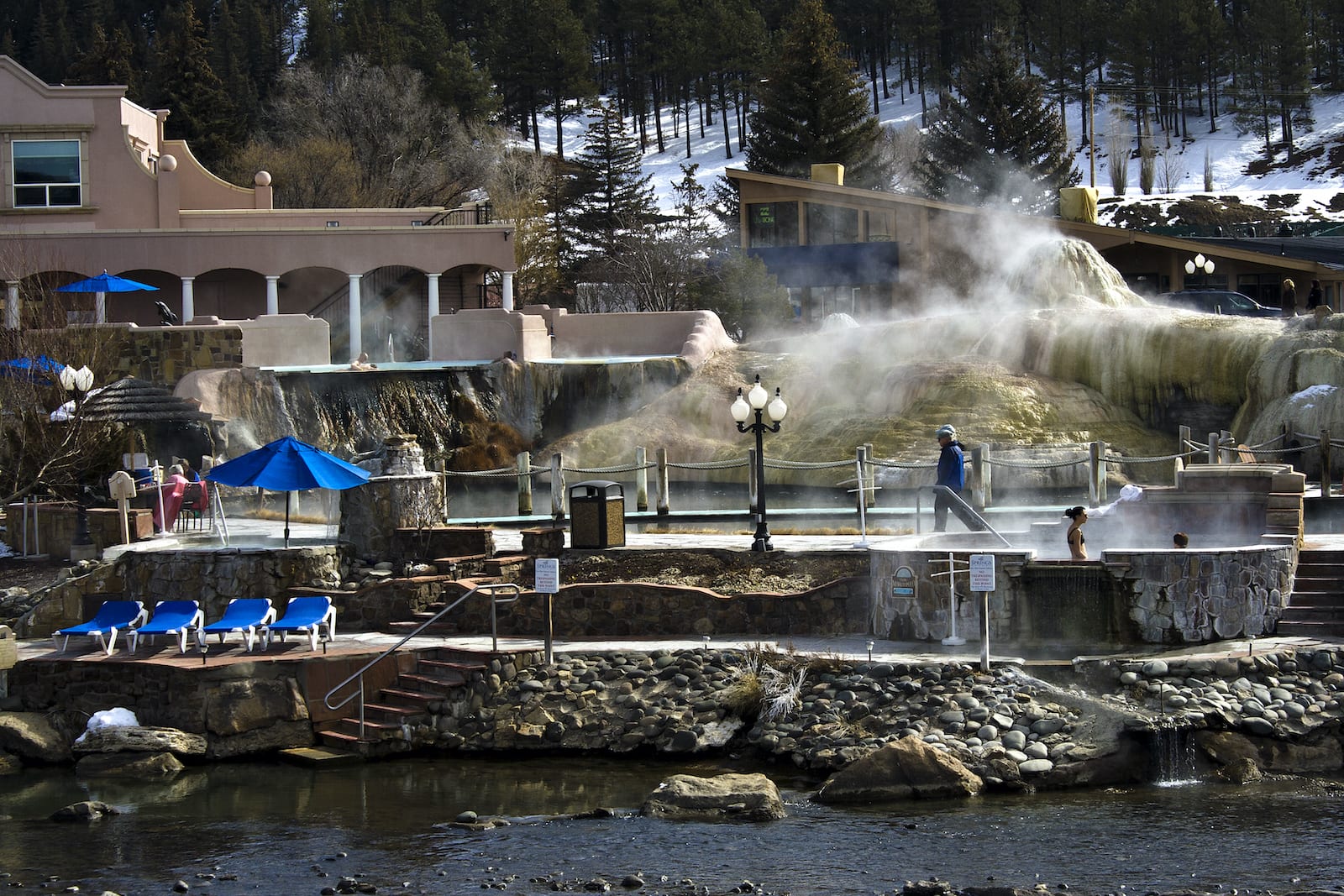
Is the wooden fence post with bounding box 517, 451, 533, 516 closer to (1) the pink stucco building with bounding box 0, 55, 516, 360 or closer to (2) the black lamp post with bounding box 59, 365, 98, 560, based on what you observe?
(2) the black lamp post with bounding box 59, 365, 98, 560

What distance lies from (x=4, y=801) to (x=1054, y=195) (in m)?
58.0

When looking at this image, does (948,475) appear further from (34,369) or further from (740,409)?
(34,369)

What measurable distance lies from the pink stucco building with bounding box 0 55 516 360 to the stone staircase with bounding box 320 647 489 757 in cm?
2634

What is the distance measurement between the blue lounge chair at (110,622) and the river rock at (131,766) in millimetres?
1940

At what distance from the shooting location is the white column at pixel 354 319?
47.8 metres

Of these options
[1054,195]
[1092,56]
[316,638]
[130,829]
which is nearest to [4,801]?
[130,829]

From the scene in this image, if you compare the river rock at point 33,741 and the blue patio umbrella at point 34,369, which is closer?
the river rock at point 33,741

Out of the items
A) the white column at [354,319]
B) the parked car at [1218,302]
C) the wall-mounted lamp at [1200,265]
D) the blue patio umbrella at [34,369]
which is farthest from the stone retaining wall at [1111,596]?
the white column at [354,319]

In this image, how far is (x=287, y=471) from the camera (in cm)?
2355

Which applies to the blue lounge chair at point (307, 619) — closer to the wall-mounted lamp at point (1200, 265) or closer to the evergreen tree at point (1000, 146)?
the wall-mounted lamp at point (1200, 265)

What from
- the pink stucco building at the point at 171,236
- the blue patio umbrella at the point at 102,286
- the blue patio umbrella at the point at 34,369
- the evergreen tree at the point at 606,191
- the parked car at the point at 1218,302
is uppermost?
the evergreen tree at the point at 606,191

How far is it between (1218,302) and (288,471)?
28180 millimetres

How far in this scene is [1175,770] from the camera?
690 inches

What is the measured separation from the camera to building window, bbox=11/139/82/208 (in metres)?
48.6
